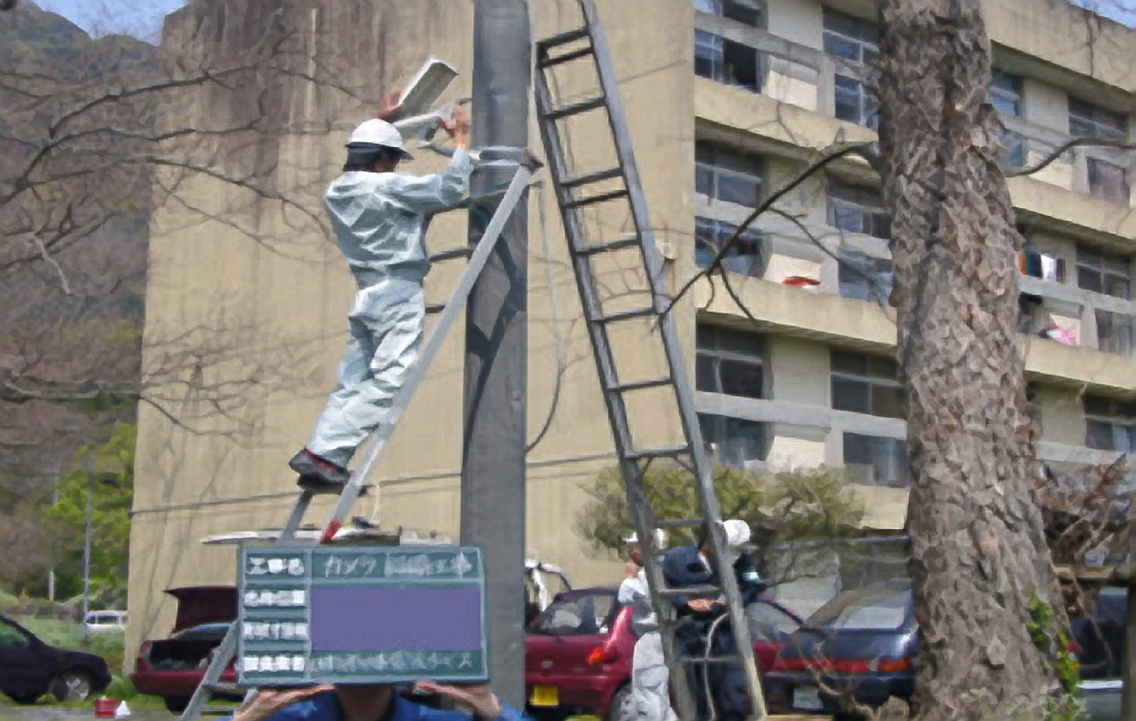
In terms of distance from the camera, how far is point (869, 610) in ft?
44.1

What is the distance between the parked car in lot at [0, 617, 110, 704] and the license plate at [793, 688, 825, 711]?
1254 cm

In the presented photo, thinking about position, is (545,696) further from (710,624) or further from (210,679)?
(210,679)

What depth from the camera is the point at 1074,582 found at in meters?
9.15

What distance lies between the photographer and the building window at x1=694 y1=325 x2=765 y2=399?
31.0 meters

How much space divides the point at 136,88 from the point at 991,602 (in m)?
12.3

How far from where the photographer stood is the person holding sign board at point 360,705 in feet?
14.5

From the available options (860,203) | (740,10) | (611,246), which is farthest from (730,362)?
(611,246)

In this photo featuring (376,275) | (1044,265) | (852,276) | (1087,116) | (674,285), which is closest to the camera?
(376,275)

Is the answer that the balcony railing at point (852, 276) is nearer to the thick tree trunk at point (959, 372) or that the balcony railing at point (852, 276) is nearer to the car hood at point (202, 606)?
the car hood at point (202, 606)

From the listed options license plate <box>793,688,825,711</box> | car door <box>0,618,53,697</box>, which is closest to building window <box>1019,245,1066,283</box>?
car door <box>0,618,53,697</box>

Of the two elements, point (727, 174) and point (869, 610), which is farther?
point (727, 174)

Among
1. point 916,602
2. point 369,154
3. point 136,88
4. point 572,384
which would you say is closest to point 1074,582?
point 916,602

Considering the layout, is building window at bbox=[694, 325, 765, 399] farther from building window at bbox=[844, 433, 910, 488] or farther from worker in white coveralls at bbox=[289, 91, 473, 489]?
worker in white coveralls at bbox=[289, 91, 473, 489]

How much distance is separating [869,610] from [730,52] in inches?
784
